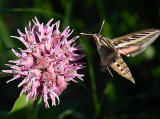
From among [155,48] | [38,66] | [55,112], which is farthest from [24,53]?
[155,48]

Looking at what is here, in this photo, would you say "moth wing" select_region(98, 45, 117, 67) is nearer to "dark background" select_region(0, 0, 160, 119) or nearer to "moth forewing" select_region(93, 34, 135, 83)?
"moth forewing" select_region(93, 34, 135, 83)

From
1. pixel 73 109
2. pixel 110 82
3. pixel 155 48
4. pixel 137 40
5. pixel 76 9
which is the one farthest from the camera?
pixel 76 9

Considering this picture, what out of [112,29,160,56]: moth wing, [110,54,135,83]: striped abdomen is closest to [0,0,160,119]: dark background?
[112,29,160,56]: moth wing

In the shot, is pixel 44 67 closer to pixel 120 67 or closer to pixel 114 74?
pixel 120 67

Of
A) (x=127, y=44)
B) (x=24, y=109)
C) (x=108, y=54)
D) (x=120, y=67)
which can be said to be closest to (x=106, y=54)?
(x=108, y=54)

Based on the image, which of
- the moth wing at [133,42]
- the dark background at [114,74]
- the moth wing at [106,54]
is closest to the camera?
the moth wing at [106,54]

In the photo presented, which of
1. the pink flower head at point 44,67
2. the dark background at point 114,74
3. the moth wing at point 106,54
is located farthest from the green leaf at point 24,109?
the dark background at point 114,74

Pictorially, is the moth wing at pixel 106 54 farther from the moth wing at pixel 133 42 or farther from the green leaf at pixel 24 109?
the green leaf at pixel 24 109

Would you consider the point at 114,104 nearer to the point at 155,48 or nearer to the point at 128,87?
the point at 128,87
